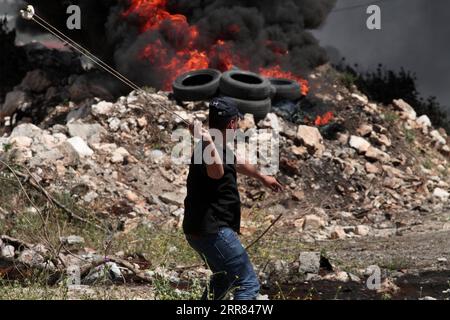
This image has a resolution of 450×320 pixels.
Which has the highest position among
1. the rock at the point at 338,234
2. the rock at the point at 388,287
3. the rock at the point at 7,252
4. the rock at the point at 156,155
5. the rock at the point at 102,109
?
the rock at the point at 102,109

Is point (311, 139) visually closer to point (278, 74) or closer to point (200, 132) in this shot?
point (278, 74)

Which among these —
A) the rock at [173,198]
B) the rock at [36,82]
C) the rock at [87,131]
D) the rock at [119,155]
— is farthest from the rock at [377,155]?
the rock at [36,82]

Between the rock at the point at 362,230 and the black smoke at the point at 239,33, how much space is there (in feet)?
18.4

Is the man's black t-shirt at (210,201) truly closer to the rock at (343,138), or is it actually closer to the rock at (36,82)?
the rock at (343,138)

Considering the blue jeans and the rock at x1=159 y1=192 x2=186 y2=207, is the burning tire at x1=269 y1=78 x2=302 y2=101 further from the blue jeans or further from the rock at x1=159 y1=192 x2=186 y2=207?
the blue jeans

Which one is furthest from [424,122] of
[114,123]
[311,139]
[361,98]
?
[114,123]

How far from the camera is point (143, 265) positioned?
788cm

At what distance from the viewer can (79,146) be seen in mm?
11555

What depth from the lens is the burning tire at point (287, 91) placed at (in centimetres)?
1387

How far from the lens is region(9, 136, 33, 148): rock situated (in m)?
11.3

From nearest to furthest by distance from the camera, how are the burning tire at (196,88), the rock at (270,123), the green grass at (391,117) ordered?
the rock at (270,123), the burning tire at (196,88), the green grass at (391,117)

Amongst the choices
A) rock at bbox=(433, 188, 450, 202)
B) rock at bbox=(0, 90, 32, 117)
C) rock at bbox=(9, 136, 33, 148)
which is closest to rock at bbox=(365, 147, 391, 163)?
rock at bbox=(433, 188, 450, 202)

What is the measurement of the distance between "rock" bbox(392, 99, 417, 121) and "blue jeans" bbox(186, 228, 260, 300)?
36.2 feet
